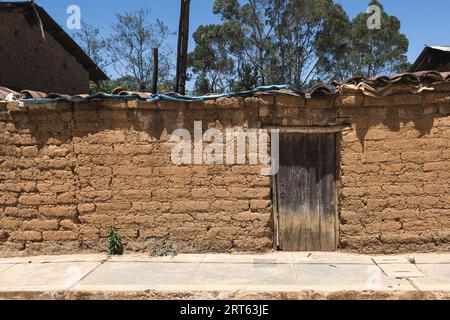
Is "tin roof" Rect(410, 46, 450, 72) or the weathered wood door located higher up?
"tin roof" Rect(410, 46, 450, 72)

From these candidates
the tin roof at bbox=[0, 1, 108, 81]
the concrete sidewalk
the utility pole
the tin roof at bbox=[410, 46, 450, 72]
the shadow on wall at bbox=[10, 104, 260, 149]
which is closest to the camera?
the concrete sidewalk

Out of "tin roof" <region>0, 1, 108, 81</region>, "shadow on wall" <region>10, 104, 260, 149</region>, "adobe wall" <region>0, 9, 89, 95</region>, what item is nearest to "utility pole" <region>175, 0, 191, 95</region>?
"tin roof" <region>0, 1, 108, 81</region>

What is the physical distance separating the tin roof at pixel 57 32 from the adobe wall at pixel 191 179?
5.09 metres

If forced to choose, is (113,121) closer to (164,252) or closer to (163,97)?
(163,97)

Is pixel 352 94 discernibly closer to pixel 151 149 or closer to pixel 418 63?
pixel 151 149

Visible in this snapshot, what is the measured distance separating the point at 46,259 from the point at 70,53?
8837 millimetres

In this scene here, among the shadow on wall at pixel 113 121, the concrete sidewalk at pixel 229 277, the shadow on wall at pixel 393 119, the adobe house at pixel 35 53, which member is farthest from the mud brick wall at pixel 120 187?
the adobe house at pixel 35 53

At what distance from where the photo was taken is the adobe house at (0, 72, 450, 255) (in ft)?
21.0

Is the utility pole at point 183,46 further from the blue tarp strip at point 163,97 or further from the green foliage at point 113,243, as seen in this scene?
the green foliage at point 113,243

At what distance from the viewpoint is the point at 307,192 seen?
6777 mm

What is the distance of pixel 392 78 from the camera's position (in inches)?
245

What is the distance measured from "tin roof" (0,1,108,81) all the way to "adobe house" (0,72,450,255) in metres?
5.12

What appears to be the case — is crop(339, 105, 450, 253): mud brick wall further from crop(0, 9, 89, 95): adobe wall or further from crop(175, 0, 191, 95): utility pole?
crop(0, 9, 89, 95): adobe wall

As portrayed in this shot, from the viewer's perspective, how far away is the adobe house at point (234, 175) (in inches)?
252
